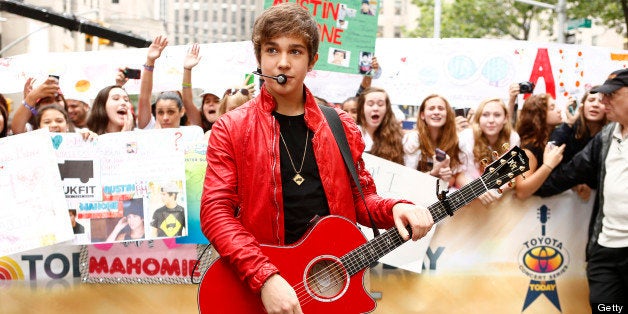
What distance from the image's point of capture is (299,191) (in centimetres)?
297

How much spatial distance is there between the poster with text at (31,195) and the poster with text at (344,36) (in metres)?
2.22

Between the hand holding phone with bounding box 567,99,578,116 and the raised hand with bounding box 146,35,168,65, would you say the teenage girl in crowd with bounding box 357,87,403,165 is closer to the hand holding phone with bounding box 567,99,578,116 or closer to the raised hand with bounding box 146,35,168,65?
the raised hand with bounding box 146,35,168,65

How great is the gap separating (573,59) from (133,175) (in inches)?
189

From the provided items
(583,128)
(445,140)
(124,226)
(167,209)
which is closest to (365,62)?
(445,140)

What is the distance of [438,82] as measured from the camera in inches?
297

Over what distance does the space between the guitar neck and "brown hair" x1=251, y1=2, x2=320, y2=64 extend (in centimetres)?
86

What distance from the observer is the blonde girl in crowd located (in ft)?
18.1

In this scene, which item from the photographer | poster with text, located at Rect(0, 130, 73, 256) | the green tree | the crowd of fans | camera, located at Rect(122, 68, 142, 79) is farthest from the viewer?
the green tree

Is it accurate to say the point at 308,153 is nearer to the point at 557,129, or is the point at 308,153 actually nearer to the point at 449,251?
the point at 449,251

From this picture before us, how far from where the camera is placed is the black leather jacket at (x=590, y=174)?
15.9ft

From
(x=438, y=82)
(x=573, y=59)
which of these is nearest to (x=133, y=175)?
(x=438, y=82)

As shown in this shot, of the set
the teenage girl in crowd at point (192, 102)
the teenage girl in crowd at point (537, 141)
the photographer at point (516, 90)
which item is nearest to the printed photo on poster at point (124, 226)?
the teenage girl in crowd at point (192, 102)

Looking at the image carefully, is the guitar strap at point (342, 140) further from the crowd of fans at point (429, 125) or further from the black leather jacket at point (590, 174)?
the black leather jacket at point (590, 174)

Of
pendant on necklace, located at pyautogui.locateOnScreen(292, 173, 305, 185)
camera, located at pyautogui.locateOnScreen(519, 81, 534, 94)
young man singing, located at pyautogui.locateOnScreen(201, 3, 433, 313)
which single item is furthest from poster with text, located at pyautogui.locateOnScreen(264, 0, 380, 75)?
Result: pendant on necklace, located at pyautogui.locateOnScreen(292, 173, 305, 185)
